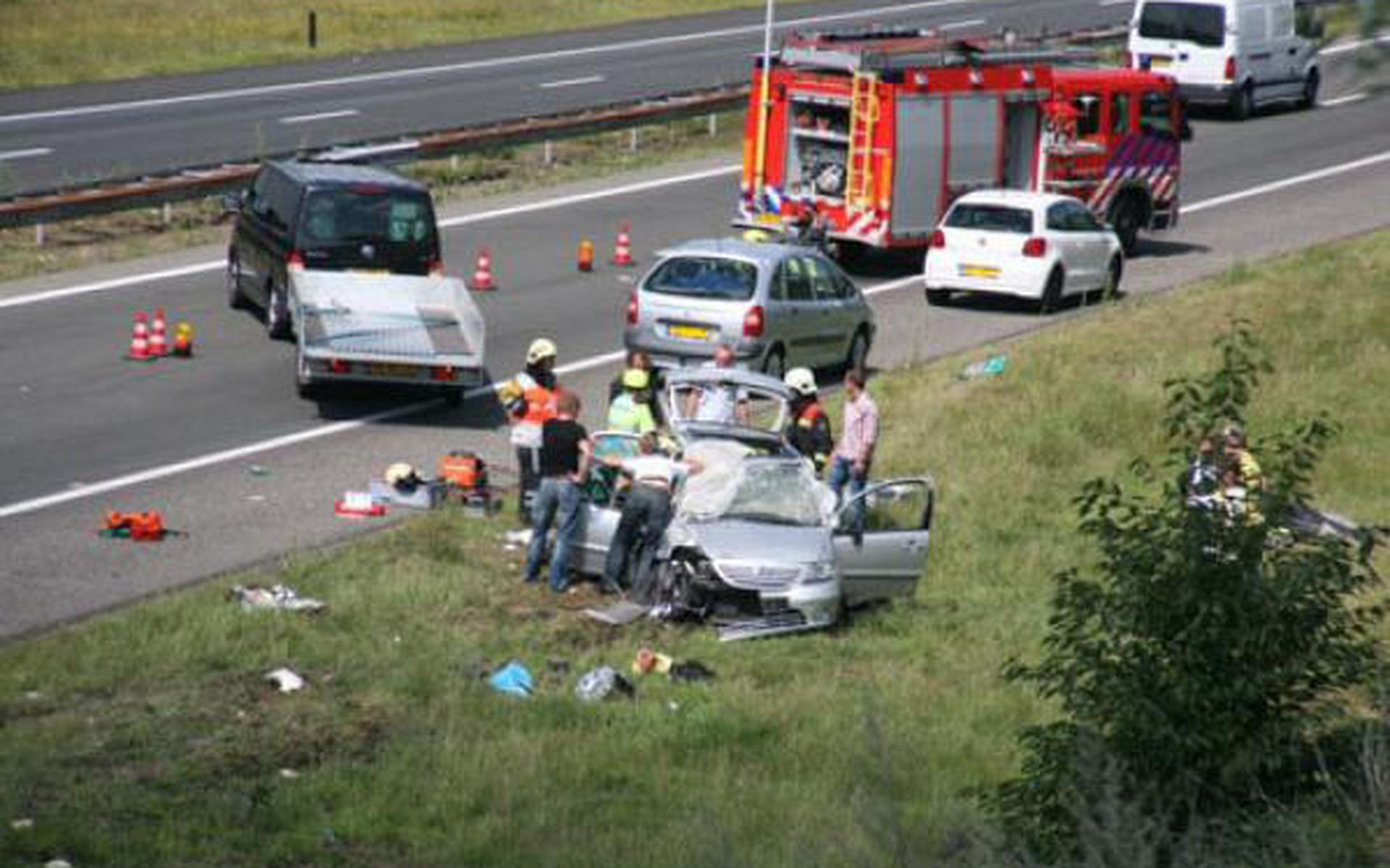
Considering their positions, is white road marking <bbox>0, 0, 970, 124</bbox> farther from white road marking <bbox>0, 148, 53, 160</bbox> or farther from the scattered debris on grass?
the scattered debris on grass

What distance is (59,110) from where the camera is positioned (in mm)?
42188

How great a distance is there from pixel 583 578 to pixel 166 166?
19.0 metres

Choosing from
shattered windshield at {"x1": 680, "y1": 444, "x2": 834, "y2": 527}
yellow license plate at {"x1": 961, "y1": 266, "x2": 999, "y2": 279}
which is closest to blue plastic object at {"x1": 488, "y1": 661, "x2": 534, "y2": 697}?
shattered windshield at {"x1": 680, "y1": 444, "x2": 834, "y2": 527}

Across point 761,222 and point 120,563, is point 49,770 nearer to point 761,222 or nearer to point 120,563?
point 120,563

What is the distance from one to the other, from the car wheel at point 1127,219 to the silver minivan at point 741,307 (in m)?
9.67

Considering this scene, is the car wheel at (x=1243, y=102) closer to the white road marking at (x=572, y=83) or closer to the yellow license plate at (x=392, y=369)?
the white road marking at (x=572, y=83)

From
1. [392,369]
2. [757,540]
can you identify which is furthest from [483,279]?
[757,540]

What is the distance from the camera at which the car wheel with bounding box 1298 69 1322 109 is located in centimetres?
4706

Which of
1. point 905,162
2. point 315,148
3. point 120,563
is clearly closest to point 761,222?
point 905,162

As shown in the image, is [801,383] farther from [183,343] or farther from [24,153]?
[24,153]

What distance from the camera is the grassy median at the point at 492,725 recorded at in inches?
489

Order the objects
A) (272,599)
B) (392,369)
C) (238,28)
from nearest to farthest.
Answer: (272,599)
(392,369)
(238,28)

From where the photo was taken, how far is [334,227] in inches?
993

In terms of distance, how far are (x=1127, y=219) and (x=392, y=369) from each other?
15360 millimetres
